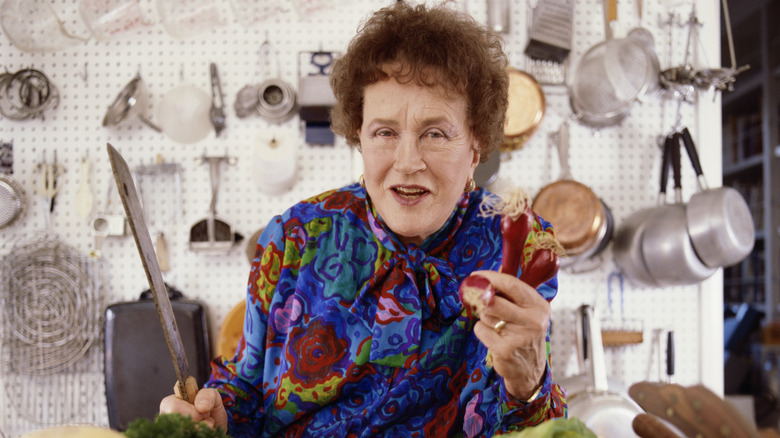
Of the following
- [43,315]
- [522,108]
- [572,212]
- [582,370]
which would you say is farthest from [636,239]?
[43,315]

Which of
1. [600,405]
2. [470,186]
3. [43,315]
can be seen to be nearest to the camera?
[470,186]

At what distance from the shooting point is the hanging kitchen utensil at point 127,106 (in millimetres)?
1919

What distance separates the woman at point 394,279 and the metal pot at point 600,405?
100cm

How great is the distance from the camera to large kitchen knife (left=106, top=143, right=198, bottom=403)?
0.65 meters

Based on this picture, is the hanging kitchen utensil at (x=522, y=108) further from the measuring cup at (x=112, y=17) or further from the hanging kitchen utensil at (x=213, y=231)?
the measuring cup at (x=112, y=17)

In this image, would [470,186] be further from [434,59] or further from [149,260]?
[149,260]

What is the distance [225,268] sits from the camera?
77.8 inches

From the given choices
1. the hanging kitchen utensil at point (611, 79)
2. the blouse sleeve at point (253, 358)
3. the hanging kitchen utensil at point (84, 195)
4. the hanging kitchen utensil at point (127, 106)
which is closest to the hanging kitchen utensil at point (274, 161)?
the hanging kitchen utensil at point (127, 106)

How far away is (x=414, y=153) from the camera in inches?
36.5

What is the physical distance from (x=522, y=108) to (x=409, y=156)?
3.91 feet

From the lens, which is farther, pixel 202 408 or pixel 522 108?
pixel 522 108

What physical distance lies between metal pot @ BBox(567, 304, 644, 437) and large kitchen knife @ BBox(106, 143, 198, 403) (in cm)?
140

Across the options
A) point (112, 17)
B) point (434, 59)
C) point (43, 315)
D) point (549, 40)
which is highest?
point (112, 17)

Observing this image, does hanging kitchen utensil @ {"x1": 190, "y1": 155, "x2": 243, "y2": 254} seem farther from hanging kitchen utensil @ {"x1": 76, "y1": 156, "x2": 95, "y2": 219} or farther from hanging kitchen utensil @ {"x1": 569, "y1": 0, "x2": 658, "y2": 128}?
hanging kitchen utensil @ {"x1": 569, "y1": 0, "x2": 658, "y2": 128}
